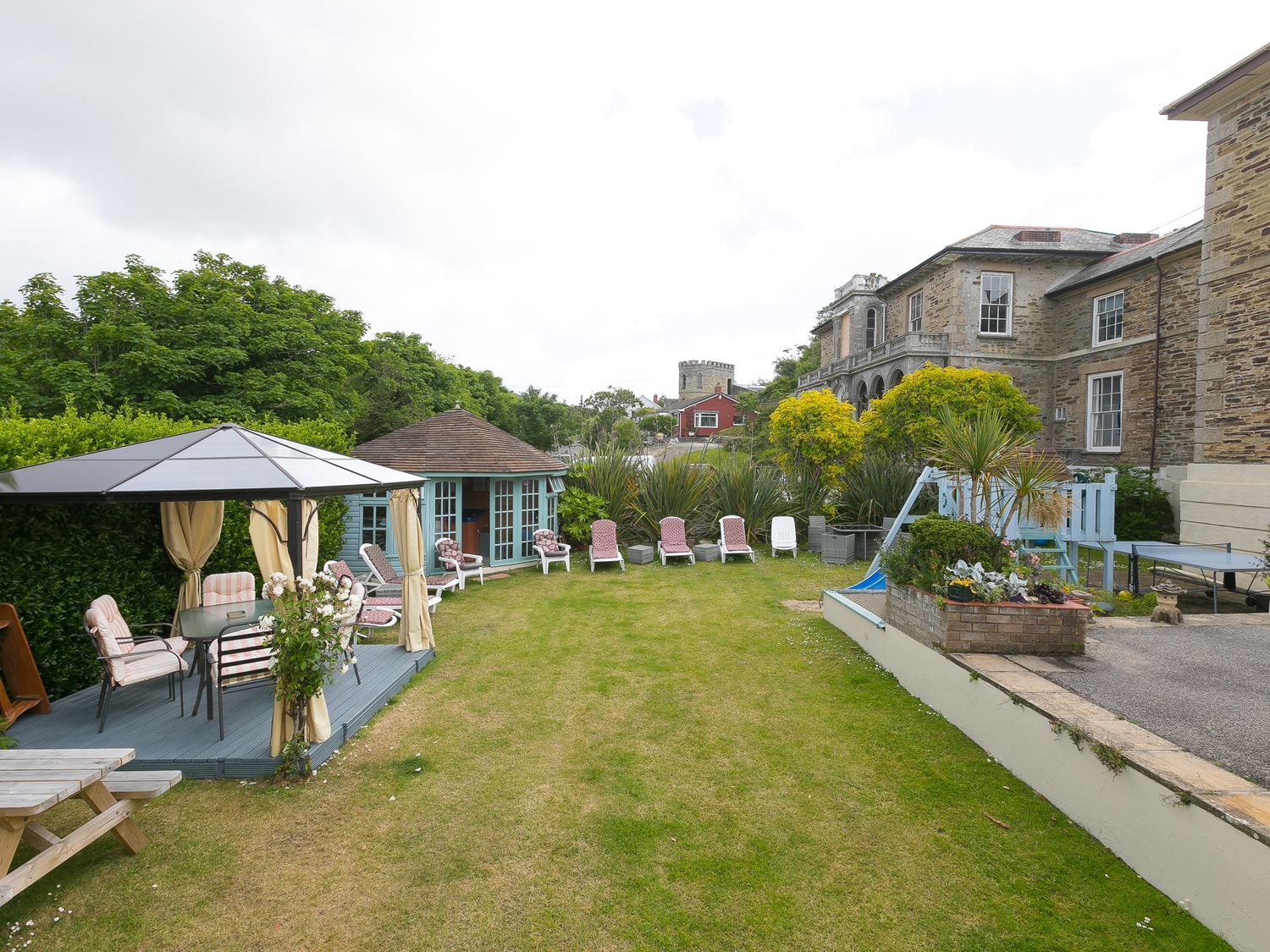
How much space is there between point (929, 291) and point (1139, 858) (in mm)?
23743

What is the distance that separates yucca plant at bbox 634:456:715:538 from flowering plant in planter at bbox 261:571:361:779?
33.0 ft

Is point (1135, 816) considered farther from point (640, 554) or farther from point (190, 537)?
point (640, 554)

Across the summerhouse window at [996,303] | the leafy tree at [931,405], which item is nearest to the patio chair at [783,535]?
the leafy tree at [931,405]

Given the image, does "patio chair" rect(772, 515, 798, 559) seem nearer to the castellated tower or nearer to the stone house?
the stone house

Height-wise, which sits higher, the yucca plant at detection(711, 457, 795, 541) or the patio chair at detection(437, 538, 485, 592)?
the yucca plant at detection(711, 457, 795, 541)

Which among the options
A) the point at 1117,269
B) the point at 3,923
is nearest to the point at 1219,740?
the point at 3,923

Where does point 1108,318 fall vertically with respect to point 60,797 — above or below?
above

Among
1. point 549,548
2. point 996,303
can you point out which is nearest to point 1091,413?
point 996,303

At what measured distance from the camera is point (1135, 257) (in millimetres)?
17234

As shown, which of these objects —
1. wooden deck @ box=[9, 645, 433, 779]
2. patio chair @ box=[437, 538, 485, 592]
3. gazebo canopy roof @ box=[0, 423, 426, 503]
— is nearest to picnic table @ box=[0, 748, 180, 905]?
wooden deck @ box=[9, 645, 433, 779]

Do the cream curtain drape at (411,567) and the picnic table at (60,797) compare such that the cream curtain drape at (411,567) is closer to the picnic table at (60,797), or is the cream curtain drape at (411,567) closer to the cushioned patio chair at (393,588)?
the cushioned patio chair at (393,588)

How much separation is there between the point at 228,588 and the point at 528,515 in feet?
22.8

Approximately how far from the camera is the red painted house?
180 feet

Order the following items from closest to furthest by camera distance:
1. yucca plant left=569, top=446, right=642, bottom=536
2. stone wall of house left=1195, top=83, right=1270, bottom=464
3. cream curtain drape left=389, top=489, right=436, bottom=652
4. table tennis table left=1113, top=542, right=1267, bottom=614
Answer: cream curtain drape left=389, top=489, right=436, bottom=652 < table tennis table left=1113, top=542, right=1267, bottom=614 < stone wall of house left=1195, top=83, right=1270, bottom=464 < yucca plant left=569, top=446, right=642, bottom=536
